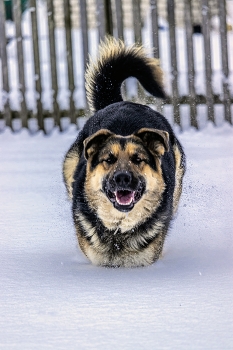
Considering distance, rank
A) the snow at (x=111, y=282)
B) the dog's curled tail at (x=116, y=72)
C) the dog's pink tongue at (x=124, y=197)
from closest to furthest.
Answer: the snow at (x=111, y=282)
the dog's pink tongue at (x=124, y=197)
the dog's curled tail at (x=116, y=72)

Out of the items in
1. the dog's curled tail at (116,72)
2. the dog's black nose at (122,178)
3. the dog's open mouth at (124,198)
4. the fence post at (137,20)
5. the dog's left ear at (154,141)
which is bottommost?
the dog's open mouth at (124,198)

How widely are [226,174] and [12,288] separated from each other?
3341 millimetres

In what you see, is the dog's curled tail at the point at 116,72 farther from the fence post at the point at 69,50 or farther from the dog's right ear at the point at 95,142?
the fence post at the point at 69,50

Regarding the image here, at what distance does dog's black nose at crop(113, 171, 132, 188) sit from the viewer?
13.1 ft

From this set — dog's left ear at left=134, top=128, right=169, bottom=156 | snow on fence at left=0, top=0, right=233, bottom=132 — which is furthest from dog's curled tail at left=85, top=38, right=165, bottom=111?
snow on fence at left=0, top=0, right=233, bottom=132

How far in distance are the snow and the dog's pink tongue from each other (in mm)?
372

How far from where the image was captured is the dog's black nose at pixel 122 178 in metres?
4.01

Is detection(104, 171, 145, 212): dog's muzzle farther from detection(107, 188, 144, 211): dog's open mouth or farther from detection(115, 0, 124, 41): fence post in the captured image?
detection(115, 0, 124, 41): fence post

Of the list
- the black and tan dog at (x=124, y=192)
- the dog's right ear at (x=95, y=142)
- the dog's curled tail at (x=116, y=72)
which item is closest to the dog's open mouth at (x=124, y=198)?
the black and tan dog at (x=124, y=192)

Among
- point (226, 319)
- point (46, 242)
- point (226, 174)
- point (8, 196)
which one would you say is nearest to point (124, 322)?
point (226, 319)

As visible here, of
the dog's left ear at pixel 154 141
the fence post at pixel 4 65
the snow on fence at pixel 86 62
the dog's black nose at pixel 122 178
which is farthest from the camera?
the fence post at pixel 4 65

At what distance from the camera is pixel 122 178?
401 centimetres

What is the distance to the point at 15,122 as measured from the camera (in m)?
8.75

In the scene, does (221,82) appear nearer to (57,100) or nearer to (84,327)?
(57,100)
